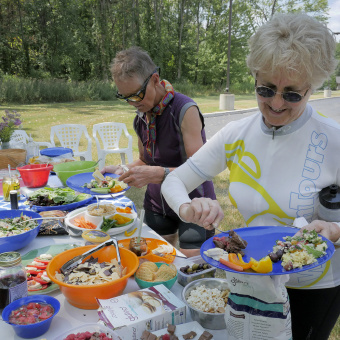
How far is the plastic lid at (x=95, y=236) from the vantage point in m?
1.72

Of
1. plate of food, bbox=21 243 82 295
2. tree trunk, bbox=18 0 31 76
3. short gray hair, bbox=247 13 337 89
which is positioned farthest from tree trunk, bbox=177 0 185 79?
short gray hair, bbox=247 13 337 89

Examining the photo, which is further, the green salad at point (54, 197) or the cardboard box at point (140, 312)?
the green salad at point (54, 197)

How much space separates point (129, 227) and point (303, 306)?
0.98 meters

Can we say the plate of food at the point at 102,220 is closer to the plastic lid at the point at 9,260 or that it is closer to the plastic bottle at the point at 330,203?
the plastic lid at the point at 9,260

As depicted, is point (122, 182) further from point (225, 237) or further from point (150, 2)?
point (150, 2)

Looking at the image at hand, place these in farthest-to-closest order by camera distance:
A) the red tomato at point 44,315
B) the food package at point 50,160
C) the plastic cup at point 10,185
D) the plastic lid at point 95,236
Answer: the food package at point 50,160
the plastic cup at point 10,185
the plastic lid at point 95,236
the red tomato at point 44,315

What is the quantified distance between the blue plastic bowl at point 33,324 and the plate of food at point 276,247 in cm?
56

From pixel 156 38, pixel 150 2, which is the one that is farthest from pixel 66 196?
pixel 150 2

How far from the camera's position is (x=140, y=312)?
3.74 ft

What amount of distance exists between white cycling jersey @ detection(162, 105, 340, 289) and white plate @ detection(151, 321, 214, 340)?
473mm

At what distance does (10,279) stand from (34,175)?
5.37 feet

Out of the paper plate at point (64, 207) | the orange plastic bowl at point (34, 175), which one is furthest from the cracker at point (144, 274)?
the orange plastic bowl at point (34, 175)

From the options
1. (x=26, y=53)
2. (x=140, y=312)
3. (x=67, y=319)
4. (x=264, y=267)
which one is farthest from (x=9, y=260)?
(x=26, y=53)

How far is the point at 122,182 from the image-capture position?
8.42 ft
